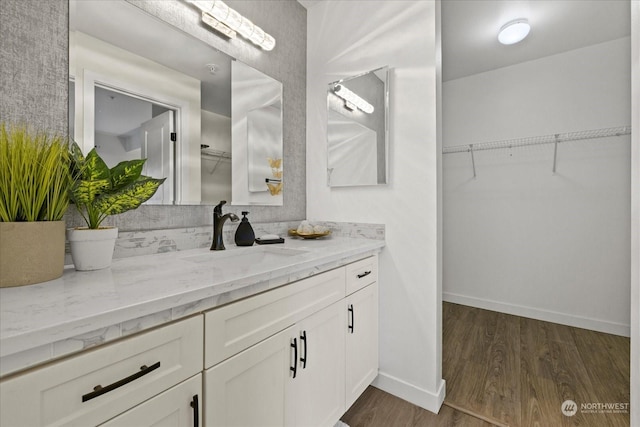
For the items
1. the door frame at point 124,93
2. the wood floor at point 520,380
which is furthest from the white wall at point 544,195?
the door frame at point 124,93

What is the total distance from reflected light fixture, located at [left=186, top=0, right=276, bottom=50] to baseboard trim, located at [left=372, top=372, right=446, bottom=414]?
2.20 metres

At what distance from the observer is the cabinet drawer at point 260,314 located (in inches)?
31.0

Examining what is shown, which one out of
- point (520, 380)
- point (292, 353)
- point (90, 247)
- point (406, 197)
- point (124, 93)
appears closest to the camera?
point (90, 247)

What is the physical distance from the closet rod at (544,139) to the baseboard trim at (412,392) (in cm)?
242

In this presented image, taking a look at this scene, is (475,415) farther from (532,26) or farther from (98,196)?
(532,26)

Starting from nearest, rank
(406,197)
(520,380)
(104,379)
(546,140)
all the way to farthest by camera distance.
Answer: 1. (104,379)
2. (406,197)
3. (520,380)
4. (546,140)

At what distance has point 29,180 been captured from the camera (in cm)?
75

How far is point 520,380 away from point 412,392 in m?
0.77

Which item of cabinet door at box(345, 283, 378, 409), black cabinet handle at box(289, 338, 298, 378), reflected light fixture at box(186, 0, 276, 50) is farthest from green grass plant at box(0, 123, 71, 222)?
cabinet door at box(345, 283, 378, 409)

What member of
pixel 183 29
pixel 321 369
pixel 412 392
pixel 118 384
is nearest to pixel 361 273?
pixel 321 369

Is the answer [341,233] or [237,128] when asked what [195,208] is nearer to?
[237,128]

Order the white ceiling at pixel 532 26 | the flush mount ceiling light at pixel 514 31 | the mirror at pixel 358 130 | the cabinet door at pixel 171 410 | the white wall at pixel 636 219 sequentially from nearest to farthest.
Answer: the cabinet door at pixel 171 410 → the white wall at pixel 636 219 → the mirror at pixel 358 130 → the white ceiling at pixel 532 26 → the flush mount ceiling light at pixel 514 31

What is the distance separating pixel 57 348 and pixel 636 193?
1.79 meters

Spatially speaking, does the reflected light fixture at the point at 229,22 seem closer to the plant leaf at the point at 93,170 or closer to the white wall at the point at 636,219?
the plant leaf at the point at 93,170
